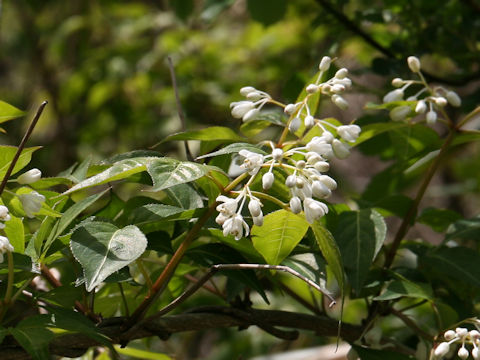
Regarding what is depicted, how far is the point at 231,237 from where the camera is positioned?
31.7 inches

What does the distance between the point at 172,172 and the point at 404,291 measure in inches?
14.1

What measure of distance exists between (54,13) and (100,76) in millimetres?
1064

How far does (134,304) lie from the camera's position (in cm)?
93

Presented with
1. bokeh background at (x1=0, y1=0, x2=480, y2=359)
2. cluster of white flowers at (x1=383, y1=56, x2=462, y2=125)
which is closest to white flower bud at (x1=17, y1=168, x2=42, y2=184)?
cluster of white flowers at (x1=383, y1=56, x2=462, y2=125)

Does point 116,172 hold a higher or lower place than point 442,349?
higher

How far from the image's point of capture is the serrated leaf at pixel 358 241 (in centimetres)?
86

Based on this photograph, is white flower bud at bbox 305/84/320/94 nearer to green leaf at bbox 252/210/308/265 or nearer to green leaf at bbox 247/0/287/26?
green leaf at bbox 252/210/308/265

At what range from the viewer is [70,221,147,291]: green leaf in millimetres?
652

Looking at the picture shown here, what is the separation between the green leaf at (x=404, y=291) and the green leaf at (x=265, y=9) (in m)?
0.84

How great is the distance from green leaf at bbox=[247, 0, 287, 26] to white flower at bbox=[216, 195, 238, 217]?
0.94 meters

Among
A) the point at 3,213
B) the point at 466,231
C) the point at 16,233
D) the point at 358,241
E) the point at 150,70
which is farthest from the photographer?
the point at 150,70

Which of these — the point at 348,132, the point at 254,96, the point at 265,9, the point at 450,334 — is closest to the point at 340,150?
the point at 348,132

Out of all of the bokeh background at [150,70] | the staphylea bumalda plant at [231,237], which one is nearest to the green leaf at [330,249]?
the staphylea bumalda plant at [231,237]

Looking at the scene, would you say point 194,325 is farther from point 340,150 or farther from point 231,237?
point 340,150
